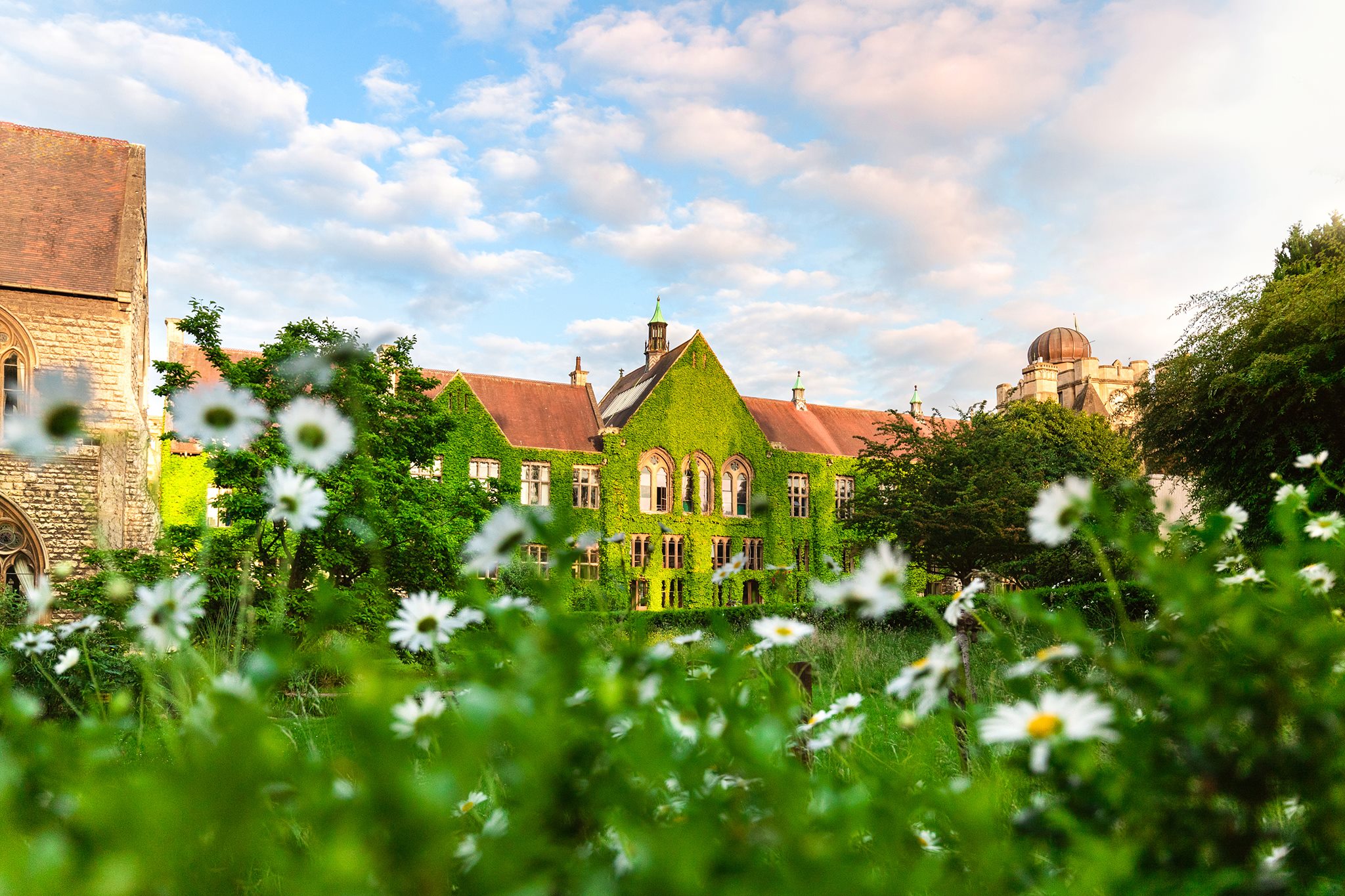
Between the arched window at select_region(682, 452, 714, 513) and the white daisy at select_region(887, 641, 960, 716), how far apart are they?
31.6 meters

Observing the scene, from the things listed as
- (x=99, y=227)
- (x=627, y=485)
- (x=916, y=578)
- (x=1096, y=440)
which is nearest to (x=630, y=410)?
(x=627, y=485)

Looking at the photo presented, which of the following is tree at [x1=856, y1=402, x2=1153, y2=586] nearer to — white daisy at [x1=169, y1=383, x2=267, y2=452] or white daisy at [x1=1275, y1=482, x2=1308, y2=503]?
white daisy at [x1=1275, y1=482, x2=1308, y2=503]

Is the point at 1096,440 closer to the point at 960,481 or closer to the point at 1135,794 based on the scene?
the point at 960,481

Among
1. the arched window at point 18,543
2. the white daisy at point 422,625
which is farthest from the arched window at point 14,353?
the white daisy at point 422,625

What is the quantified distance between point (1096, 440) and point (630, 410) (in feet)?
72.7

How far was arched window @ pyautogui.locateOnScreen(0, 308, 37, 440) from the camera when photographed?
17578 mm

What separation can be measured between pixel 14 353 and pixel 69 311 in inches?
54.9

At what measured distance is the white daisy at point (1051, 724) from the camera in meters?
0.96

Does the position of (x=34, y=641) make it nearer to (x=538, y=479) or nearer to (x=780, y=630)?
(x=780, y=630)

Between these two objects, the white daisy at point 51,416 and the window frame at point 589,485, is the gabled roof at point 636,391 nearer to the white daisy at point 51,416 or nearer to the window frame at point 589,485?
the window frame at point 589,485

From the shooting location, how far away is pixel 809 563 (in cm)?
3391

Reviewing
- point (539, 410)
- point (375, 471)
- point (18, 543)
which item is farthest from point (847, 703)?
point (539, 410)

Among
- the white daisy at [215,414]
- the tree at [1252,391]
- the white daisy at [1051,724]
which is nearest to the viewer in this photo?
the white daisy at [1051,724]

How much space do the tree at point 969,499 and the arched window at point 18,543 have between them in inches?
742
